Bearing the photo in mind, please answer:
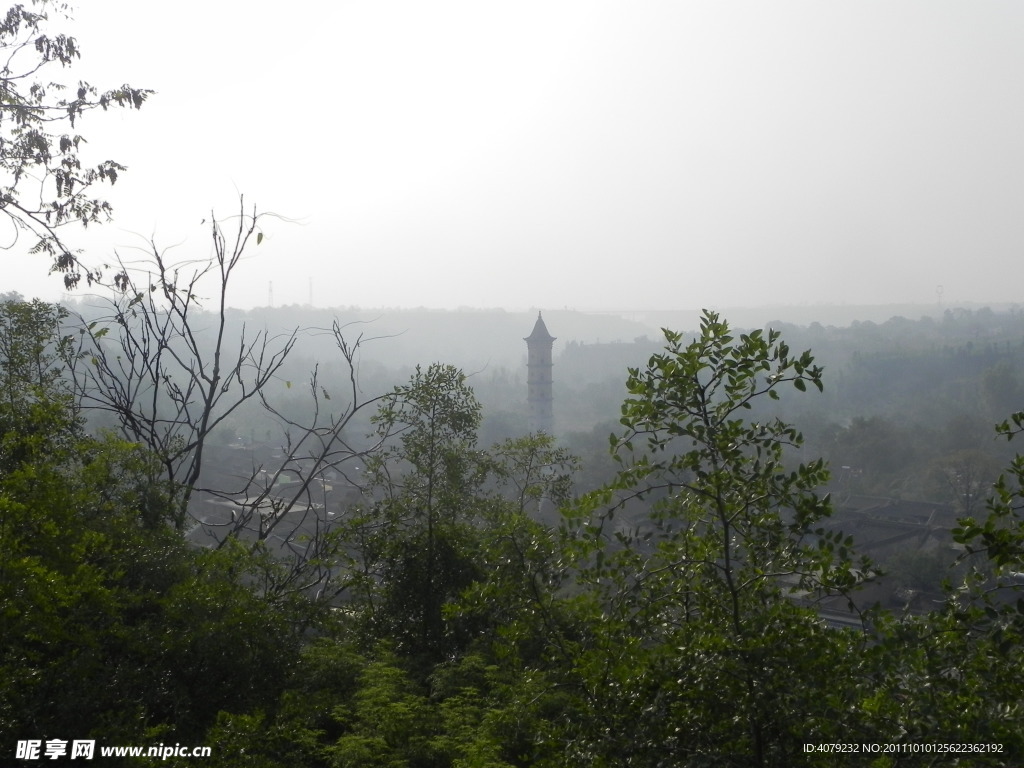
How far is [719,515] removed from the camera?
2.73 meters

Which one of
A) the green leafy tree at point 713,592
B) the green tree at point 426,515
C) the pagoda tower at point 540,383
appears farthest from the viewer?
the pagoda tower at point 540,383

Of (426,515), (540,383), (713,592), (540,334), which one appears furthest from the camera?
(540,383)

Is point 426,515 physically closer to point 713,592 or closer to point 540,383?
point 713,592

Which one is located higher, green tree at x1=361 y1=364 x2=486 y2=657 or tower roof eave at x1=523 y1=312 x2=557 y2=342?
tower roof eave at x1=523 y1=312 x2=557 y2=342

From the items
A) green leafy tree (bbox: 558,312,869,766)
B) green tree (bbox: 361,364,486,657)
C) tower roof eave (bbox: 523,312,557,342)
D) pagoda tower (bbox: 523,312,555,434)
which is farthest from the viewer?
pagoda tower (bbox: 523,312,555,434)

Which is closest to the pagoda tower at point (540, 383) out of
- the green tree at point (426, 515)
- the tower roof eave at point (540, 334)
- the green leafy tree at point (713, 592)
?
the tower roof eave at point (540, 334)

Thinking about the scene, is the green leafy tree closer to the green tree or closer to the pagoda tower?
the green tree

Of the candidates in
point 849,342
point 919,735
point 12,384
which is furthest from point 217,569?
point 849,342

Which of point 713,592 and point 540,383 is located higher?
point 713,592

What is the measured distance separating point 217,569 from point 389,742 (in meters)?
1.65

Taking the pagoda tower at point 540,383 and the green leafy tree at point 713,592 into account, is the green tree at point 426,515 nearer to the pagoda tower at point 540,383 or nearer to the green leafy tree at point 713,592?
the green leafy tree at point 713,592

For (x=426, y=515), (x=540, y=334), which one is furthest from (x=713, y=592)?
(x=540, y=334)

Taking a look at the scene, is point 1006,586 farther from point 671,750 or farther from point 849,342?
point 849,342

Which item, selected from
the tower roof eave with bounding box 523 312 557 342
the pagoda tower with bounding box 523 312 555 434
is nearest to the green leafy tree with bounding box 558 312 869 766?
the tower roof eave with bounding box 523 312 557 342
